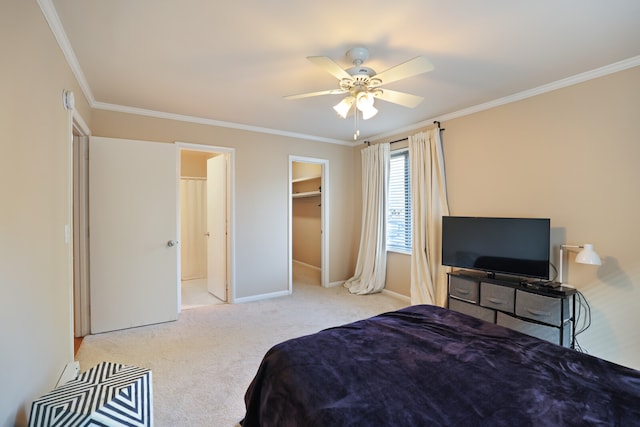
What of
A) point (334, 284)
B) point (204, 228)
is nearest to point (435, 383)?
point (334, 284)

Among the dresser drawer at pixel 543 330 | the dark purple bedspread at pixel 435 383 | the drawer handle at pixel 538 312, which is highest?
the dark purple bedspread at pixel 435 383

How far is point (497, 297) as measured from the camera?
2.95 m

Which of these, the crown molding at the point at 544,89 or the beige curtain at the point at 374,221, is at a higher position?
the crown molding at the point at 544,89

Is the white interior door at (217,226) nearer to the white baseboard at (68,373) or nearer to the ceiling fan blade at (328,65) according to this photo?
the white baseboard at (68,373)

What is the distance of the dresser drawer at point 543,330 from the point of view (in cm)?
256

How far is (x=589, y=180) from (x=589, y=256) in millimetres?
715

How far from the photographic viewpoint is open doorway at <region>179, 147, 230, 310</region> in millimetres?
4395

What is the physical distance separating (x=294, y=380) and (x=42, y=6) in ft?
8.06

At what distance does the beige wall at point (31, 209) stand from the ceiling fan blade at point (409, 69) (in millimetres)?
2003

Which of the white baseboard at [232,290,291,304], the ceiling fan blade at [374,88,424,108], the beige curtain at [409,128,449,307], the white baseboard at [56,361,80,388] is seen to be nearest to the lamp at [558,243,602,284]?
the beige curtain at [409,128,449,307]

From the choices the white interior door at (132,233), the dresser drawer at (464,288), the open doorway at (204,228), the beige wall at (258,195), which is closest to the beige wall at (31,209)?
the white interior door at (132,233)

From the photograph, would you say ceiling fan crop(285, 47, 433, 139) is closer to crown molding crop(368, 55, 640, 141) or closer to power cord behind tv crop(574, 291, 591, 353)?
crown molding crop(368, 55, 640, 141)

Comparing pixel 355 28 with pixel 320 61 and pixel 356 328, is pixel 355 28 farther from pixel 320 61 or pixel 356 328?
pixel 356 328

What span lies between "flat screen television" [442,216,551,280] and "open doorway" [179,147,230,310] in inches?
119
